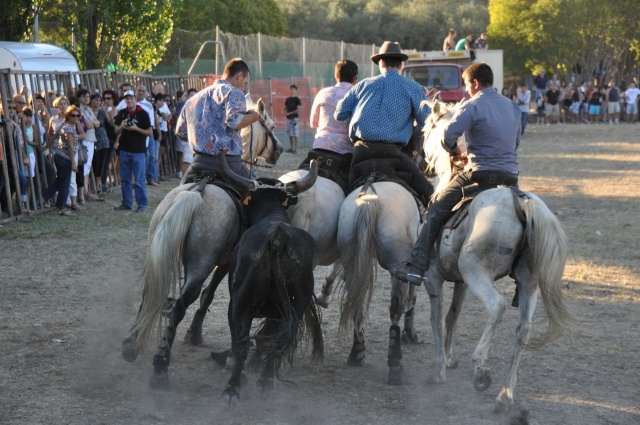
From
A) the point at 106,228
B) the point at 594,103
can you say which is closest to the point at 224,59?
the point at 106,228

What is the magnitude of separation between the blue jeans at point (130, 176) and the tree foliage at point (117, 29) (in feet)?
31.2

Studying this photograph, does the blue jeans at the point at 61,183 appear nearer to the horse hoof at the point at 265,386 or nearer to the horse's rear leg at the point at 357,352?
the horse's rear leg at the point at 357,352

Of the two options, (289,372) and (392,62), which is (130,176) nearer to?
(392,62)

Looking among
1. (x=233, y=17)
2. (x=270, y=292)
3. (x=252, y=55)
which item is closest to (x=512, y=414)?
(x=270, y=292)

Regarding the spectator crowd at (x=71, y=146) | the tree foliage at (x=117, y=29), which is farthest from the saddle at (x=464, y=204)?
the tree foliage at (x=117, y=29)

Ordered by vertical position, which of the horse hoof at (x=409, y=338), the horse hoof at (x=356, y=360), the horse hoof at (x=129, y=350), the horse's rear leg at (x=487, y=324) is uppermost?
the horse's rear leg at (x=487, y=324)

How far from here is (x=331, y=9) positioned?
71.7m

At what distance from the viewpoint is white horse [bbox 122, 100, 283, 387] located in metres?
6.80

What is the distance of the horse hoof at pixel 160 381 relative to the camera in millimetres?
6875

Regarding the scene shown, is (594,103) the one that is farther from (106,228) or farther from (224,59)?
(106,228)

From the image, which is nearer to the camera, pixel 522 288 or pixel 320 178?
pixel 522 288

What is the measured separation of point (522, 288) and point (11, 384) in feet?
12.3

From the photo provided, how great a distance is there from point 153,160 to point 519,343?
14237mm

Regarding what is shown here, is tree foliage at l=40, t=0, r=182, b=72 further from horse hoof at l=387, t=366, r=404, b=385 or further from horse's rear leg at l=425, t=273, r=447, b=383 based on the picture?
horse hoof at l=387, t=366, r=404, b=385
